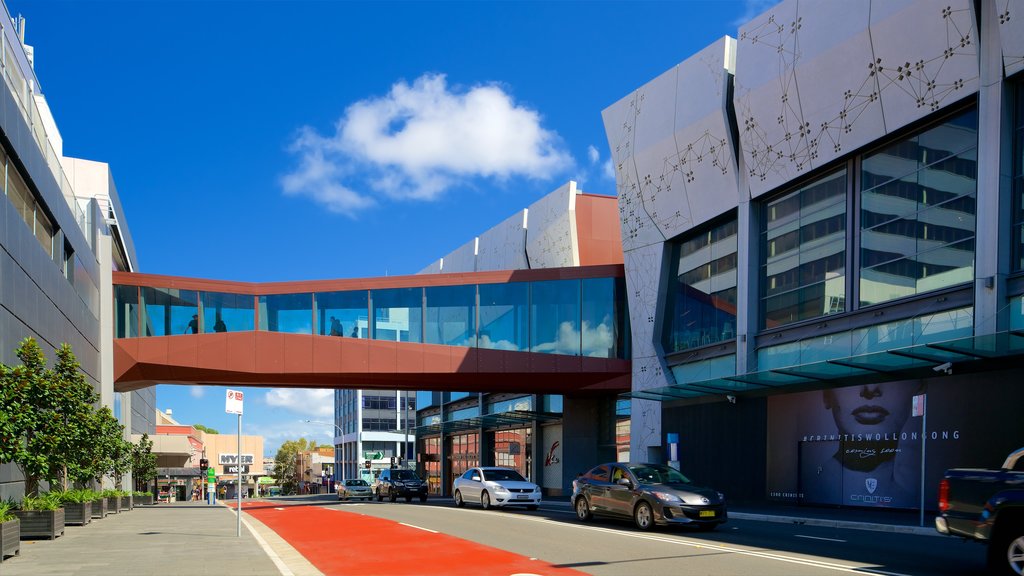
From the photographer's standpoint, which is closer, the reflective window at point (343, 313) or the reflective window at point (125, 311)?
the reflective window at point (125, 311)

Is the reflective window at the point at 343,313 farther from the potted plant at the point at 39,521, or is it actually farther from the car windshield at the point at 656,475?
the car windshield at the point at 656,475

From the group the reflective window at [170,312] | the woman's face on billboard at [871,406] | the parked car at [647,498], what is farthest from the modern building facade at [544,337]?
the parked car at [647,498]

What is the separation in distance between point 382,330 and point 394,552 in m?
22.9

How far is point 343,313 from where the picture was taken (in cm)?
3844

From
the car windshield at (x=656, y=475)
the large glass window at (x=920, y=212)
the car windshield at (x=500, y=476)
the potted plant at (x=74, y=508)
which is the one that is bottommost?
the car windshield at (x=500, y=476)

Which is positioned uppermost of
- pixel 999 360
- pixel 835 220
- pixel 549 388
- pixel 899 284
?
pixel 835 220

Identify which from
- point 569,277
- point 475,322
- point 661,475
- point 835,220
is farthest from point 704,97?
point 661,475

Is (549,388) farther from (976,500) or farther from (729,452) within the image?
(976,500)

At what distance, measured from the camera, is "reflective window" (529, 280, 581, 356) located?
130 feet

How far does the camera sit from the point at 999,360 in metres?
22.1

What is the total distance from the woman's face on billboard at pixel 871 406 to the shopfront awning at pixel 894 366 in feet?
1.91

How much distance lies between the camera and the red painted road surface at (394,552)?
13.1 meters

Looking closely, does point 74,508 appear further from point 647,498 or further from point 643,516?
point 647,498

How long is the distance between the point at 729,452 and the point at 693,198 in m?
9.78
